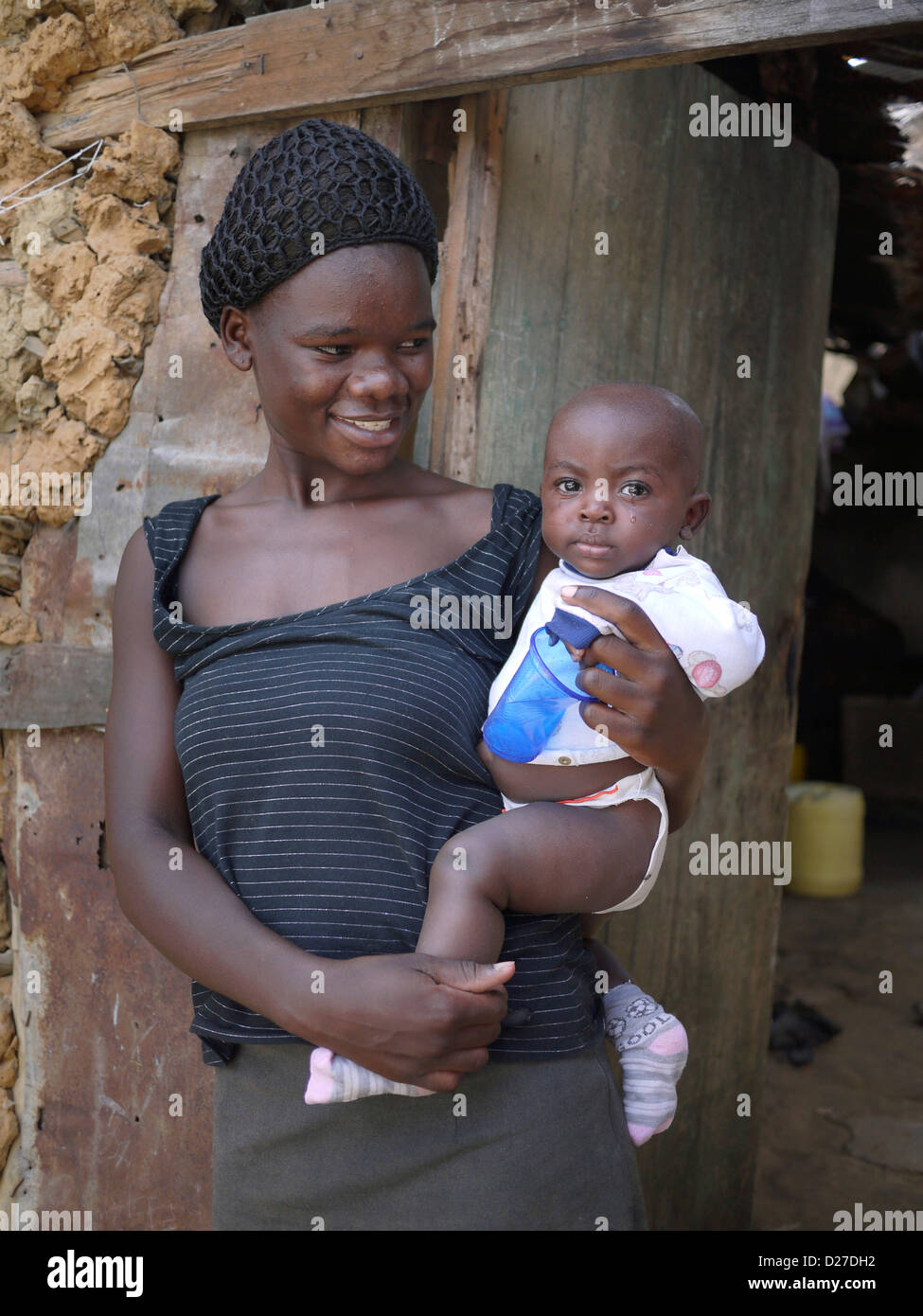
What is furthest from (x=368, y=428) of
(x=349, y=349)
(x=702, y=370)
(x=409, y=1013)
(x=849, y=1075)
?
(x=849, y=1075)

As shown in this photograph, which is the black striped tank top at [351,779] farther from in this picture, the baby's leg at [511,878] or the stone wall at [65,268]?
the stone wall at [65,268]

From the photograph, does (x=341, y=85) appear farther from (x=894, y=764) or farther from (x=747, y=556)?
(x=894, y=764)

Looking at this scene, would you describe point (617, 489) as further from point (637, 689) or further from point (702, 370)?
point (702, 370)

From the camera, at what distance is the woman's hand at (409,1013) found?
55.0 inches

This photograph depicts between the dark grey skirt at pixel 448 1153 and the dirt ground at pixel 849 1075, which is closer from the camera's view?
the dark grey skirt at pixel 448 1153

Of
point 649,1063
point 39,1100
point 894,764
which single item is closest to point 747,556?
point 649,1063

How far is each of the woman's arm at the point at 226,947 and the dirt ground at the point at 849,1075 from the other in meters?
2.56

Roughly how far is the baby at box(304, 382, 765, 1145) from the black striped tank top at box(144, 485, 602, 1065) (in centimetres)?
5

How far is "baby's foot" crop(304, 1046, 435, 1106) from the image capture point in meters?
1.43

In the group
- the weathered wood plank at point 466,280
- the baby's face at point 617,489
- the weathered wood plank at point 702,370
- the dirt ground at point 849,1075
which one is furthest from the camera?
the dirt ground at point 849,1075

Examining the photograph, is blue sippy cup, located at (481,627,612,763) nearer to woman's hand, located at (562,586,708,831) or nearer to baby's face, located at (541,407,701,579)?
woman's hand, located at (562,586,708,831)

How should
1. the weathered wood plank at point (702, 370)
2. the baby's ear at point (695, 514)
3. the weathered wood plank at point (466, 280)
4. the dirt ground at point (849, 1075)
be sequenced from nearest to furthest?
the baby's ear at point (695, 514) → the weathered wood plank at point (466, 280) → the weathered wood plank at point (702, 370) → the dirt ground at point (849, 1075)

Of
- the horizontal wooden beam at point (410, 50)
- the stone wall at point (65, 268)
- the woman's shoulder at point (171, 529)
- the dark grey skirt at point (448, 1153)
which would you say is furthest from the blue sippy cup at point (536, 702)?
the stone wall at point (65, 268)

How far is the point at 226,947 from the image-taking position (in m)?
1.51
